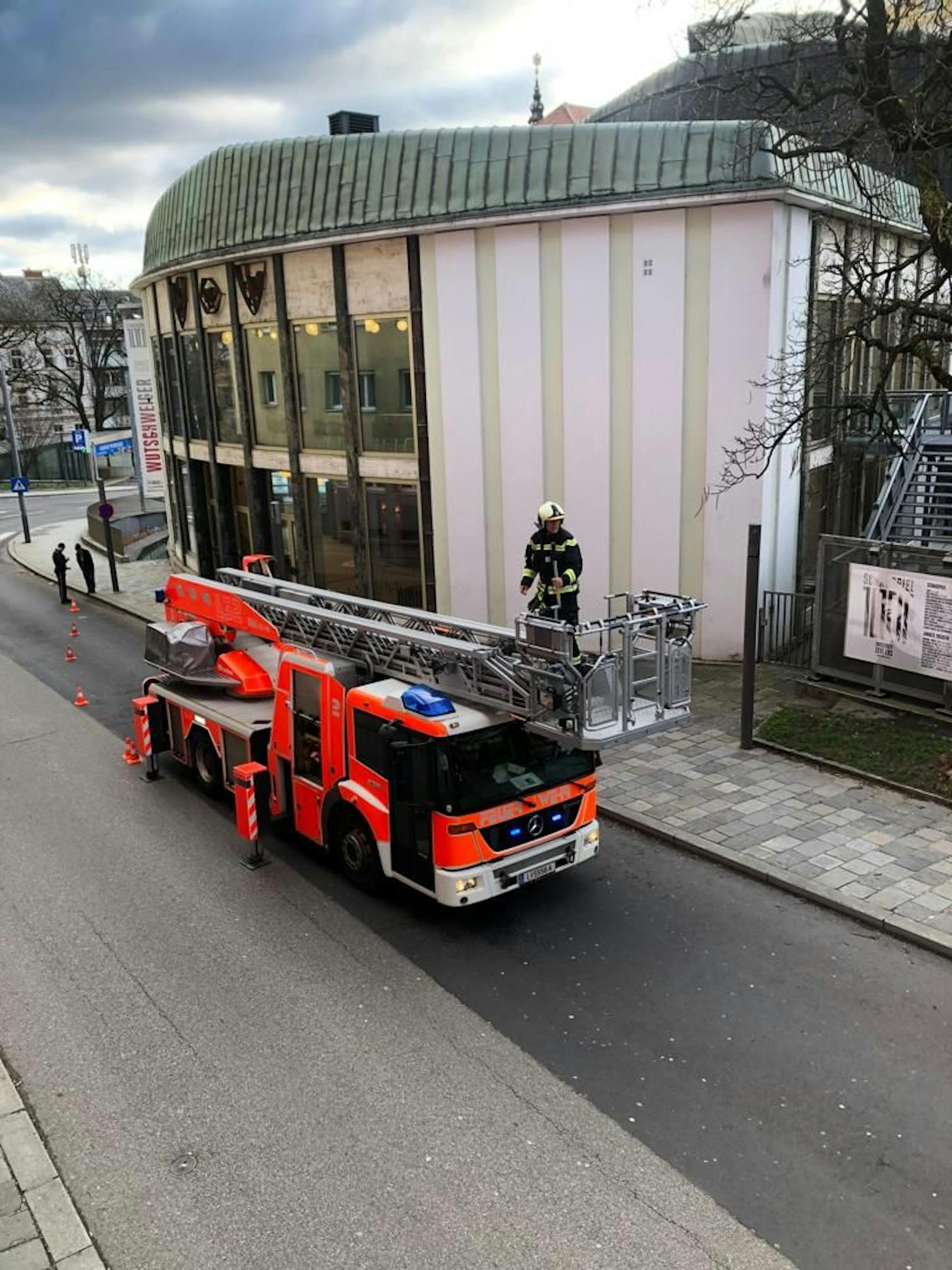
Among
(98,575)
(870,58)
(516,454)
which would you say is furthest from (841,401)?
(98,575)

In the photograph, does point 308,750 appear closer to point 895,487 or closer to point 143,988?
point 143,988

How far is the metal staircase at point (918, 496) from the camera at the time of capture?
48.9 feet

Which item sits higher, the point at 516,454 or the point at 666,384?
the point at 666,384

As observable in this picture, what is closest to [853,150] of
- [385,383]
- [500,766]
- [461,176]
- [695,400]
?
[695,400]

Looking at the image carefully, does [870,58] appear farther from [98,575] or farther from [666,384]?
[98,575]

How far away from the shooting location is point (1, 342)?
194ft

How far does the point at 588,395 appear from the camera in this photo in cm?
1509

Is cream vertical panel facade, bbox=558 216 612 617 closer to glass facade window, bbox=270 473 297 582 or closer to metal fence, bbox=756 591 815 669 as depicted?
metal fence, bbox=756 591 815 669

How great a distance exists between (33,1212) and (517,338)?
526 inches

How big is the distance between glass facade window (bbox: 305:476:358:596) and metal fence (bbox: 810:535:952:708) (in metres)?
9.15

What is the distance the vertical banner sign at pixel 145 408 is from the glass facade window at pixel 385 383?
407 inches

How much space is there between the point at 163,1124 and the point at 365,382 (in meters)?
14.1

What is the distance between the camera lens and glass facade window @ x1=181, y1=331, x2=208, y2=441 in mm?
22594

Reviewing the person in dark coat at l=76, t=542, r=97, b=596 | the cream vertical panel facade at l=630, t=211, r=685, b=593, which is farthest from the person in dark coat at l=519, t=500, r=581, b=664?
the person in dark coat at l=76, t=542, r=97, b=596
